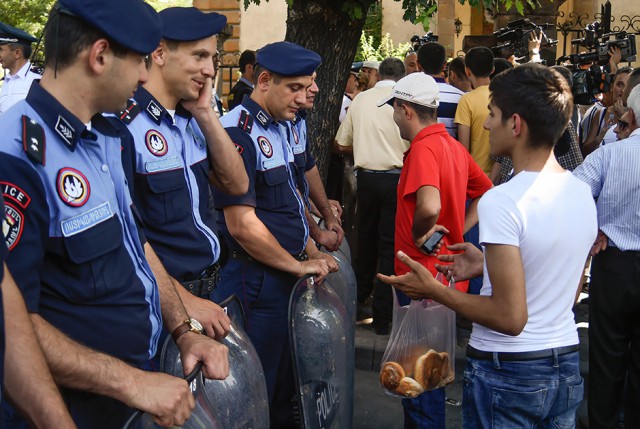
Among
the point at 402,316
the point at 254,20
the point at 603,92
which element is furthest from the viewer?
the point at 254,20

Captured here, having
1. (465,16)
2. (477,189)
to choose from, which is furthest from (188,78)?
(465,16)

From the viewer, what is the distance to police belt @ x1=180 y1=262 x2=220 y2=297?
10.4 ft

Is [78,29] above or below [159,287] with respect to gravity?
above

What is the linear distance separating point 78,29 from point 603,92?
21.2 ft

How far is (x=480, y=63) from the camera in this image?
6719mm

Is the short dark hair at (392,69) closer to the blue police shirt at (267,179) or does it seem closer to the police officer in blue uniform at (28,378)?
the blue police shirt at (267,179)

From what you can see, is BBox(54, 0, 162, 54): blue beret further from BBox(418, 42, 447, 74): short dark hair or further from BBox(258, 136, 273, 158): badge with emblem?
BBox(418, 42, 447, 74): short dark hair

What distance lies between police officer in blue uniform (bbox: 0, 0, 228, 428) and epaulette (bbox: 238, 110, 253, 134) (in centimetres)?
152

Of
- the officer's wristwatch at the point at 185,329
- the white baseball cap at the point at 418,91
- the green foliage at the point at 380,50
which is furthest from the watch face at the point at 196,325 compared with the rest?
the green foliage at the point at 380,50

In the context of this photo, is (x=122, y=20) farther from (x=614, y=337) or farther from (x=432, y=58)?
(x=432, y=58)

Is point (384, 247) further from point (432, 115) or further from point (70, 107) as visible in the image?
point (70, 107)

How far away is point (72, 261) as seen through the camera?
2.08m

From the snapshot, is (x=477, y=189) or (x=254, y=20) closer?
(x=477, y=189)

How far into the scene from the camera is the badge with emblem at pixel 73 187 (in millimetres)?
2064
